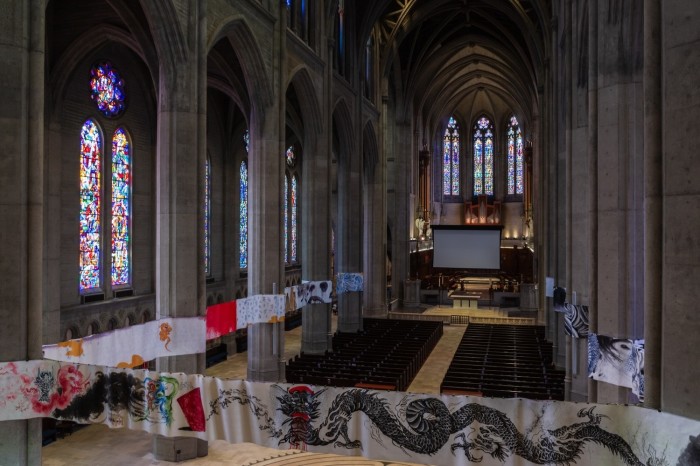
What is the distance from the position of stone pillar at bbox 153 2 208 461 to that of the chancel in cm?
5

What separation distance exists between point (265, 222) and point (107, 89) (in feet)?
23.9

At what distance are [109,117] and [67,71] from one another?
244 cm

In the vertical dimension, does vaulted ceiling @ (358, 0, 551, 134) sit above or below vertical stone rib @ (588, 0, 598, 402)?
above

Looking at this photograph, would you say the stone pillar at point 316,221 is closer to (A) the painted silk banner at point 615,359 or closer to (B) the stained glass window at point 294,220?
(B) the stained glass window at point 294,220

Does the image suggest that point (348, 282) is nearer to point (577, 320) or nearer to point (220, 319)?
point (220, 319)

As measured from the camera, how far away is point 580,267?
49.2 ft

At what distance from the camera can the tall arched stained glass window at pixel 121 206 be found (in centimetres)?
2006

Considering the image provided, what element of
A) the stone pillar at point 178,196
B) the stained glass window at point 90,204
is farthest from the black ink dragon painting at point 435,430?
the stained glass window at point 90,204

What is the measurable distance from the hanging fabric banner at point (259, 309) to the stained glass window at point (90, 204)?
5284mm

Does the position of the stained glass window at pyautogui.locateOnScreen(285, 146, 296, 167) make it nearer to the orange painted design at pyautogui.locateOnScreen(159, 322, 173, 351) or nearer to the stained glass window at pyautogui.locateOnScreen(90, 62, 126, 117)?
the stained glass window at pyautogui.locateOnScreen(90, 62, 126, 117)

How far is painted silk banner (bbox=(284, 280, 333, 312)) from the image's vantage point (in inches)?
853

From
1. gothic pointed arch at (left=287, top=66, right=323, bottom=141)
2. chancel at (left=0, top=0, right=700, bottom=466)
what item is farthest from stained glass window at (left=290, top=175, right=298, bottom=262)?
gothic pointed arch at (left=287, top=66, right=323, bottom=141)

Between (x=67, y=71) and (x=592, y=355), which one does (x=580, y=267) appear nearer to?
(x=592, y=355)

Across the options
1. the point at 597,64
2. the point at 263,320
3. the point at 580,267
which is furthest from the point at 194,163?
the point at 580,267
